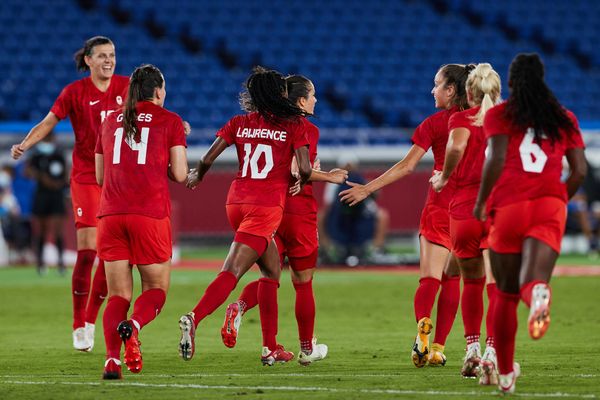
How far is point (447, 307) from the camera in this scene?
351 inches

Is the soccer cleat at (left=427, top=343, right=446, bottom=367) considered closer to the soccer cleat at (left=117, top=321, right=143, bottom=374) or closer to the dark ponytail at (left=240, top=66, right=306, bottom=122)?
the dark ponytail at (left=240, top=66, right=306, bottom=122)

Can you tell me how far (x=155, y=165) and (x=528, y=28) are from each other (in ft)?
82.7

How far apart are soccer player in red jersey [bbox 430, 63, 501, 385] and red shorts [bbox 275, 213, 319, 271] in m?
1.17

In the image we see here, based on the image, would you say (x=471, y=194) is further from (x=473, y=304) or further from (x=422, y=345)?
(x=422, y=345)

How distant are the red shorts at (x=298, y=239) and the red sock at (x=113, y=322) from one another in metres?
1.52

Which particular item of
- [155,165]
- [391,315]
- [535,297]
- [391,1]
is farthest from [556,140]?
[391,1]

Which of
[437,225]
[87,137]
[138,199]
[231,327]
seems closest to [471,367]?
[437,225]

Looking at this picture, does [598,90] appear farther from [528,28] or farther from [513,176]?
[513,176]

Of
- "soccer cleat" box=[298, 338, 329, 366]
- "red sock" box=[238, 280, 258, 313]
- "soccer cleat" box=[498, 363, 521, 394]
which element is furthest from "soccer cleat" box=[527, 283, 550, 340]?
"red sock" box=[238, 280, 258, 313]

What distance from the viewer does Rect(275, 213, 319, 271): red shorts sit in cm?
909

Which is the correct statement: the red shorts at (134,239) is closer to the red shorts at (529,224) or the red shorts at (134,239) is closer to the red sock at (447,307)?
the red sock at (447,307)

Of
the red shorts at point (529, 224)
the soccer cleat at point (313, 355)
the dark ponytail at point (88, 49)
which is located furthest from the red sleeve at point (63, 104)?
the red shorts at point (529, 224)

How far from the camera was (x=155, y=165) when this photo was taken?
26.3ft

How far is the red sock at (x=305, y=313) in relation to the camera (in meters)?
9.13
